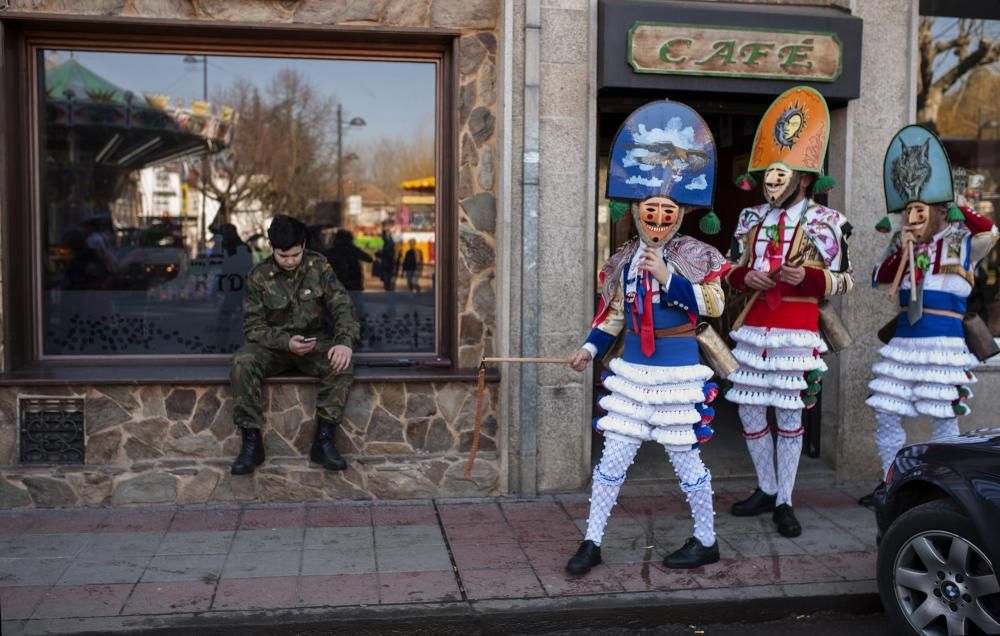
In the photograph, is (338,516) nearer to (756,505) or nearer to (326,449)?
(326,449)

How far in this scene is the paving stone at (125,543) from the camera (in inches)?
224

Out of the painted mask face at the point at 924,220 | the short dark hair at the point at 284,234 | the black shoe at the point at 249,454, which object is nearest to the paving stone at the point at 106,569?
the black shoe at the point at 249,454

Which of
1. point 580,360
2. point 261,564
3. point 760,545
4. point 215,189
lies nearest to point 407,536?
point 261,564

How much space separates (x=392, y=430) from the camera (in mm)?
6848

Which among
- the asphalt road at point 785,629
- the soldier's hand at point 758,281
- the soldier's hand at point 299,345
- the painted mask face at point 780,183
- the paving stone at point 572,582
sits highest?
the painted mask face at point 780,183

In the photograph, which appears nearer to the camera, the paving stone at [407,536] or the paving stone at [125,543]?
the paving stone at [125,543]

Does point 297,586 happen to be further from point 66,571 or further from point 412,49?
point 412,49

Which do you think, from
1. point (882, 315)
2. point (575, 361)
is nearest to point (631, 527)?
point (575, 361)

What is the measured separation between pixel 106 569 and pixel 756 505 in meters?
3.89

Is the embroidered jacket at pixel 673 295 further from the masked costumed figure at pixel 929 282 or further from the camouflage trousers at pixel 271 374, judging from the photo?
the camouflage trousers at pixel 271 374

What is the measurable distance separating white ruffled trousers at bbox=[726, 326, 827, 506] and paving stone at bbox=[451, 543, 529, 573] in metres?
1.62

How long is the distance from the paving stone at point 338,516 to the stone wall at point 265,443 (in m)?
0.17

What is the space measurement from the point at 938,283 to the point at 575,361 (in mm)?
2542

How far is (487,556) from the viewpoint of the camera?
5676 millimetres
